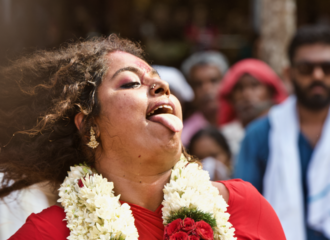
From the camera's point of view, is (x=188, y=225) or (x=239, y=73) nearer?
(x=188, y=225)

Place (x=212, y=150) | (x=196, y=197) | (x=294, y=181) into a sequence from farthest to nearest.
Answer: (x=212, y=150)
(x=294, y=181)
(x=196, y=197)

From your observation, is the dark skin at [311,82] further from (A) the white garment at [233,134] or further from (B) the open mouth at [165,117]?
(B) the open mouth at [165,117]

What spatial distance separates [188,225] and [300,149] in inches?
114

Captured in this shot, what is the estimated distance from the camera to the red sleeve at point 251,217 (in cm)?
212

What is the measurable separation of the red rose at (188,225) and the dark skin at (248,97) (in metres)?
3.83

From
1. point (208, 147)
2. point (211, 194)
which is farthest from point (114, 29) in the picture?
point (211, 194)

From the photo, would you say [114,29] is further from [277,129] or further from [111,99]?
[111,99]

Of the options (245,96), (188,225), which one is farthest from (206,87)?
(188,225)

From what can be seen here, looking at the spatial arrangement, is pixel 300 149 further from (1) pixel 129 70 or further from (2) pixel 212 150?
(1) pixel 129 70

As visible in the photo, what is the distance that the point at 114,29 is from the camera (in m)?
7.97

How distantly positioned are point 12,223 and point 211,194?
149cm

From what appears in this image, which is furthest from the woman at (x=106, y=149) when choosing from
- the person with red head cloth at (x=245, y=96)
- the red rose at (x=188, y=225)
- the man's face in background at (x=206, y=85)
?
the man's face in background at (x=206, y=85)

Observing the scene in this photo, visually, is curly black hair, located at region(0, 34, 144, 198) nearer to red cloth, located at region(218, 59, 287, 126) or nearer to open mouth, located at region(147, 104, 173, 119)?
open mouth, located at region(147, 104, 173, 119)

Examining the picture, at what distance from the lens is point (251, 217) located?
2.15 m
